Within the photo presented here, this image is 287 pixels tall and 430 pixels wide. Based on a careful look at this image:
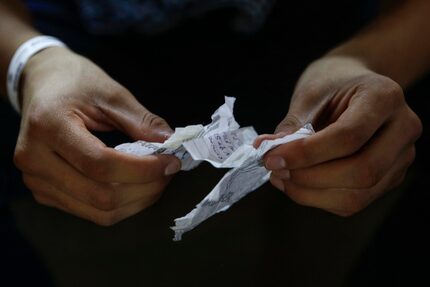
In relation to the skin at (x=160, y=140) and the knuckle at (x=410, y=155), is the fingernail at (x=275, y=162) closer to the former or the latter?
the skin at (x=160, y=140)

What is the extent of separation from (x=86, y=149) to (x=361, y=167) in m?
0.25

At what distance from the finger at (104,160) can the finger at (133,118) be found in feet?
0.11

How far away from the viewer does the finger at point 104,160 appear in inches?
20.7

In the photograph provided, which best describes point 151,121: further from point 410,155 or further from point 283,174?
point 410,155

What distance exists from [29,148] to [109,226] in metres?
0.12

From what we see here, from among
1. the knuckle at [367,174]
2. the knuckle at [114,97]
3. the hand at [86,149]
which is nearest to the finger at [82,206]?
the hand at [86,149]

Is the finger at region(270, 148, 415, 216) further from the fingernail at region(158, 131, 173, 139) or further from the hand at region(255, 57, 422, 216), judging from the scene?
the fingernail at region(158, 131, 173, 139)

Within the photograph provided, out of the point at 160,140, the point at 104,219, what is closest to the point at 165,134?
the point at 160,140

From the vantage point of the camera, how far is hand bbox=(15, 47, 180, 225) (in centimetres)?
53

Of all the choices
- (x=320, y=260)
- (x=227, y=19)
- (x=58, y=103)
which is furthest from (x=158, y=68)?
(x=320, y=260)

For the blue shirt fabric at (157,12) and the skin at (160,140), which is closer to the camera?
the skin at (160,140)

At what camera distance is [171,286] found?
0.62 metres

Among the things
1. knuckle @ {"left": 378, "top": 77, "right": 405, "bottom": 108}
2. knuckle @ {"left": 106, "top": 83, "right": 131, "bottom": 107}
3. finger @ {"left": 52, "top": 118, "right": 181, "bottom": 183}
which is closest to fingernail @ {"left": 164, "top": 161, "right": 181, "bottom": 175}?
finger @ {"left": 52, "top": 118, "right": 181, "bottom": 183}

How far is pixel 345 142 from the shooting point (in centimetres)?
53
